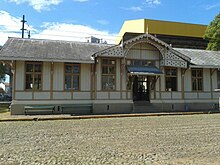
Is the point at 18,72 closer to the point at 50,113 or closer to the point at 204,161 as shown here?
the point at 50,113

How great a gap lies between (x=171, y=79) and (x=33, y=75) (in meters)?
10.4

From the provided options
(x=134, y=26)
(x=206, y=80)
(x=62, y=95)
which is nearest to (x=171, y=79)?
(x=206, y=80)

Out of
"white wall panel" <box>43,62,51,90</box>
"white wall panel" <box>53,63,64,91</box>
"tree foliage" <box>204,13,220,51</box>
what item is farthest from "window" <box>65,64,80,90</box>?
"tree foliage" <box>204,13,220,51</box>

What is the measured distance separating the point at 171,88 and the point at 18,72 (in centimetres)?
1140

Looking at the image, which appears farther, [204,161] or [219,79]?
[219,79]

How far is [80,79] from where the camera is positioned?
17484 mm

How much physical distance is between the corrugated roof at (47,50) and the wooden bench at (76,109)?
3.10m

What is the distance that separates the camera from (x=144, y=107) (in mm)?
18625

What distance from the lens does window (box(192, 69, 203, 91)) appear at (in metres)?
20.1

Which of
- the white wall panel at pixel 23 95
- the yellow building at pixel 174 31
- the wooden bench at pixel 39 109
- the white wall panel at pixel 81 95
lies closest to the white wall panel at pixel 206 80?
the white wall panel at pixel 81 95

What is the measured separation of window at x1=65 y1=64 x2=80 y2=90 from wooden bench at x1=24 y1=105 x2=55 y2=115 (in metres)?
1.84

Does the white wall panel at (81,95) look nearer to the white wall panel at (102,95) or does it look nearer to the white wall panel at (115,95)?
the white wall panel at (102,95)

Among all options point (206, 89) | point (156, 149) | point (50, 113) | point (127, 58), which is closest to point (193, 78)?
point (206, 89)

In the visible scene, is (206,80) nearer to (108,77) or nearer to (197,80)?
(197,80)
